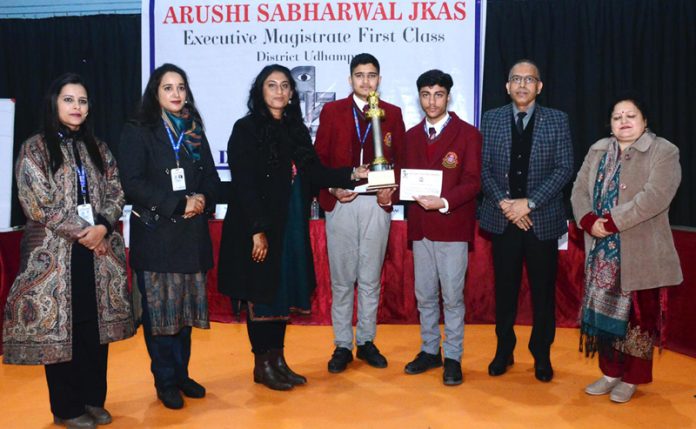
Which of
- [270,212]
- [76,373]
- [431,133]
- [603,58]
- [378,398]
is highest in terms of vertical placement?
[603,58]

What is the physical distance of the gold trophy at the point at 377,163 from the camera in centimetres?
336

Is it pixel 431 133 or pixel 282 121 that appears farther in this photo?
pixel 431 133

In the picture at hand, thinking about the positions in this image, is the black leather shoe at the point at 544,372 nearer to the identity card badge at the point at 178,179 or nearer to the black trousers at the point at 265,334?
the black trousers at the point at 265,334

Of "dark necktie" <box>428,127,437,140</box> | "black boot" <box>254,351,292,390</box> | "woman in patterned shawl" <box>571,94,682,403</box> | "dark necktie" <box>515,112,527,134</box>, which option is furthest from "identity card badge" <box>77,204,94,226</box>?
"woman in patterned shawl" <box>571,94,682,403</box>

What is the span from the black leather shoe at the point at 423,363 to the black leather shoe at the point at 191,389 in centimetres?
110

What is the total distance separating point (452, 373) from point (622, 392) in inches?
32.3

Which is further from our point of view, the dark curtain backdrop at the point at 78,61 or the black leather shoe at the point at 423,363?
the dark curtain backdrop at the point at 78,61

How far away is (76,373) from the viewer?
2.94 m

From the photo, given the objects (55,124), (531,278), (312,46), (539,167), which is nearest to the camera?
(55,124)

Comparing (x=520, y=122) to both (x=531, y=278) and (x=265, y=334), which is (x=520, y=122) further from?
(x=265, y=334)

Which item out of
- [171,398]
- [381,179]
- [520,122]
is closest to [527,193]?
[520,122]

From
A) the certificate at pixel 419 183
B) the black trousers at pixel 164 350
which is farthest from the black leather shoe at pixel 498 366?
the black trousers at pixel 164 350

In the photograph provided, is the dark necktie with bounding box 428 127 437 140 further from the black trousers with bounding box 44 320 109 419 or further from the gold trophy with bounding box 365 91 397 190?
the black trousers with bounding box 44 320 109 419

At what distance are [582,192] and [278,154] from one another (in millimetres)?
1541
